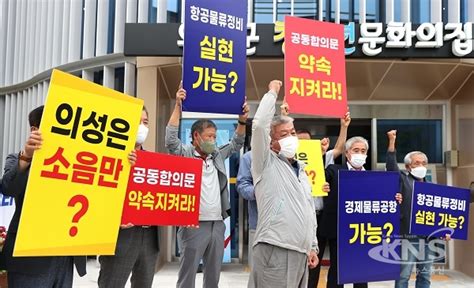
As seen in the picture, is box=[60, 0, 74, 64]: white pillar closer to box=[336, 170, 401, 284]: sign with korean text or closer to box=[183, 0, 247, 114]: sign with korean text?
box=[183, 0, 247, 114]: sign with korean text

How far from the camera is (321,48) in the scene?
4391 mm

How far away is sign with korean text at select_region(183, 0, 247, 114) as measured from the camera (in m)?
4.01

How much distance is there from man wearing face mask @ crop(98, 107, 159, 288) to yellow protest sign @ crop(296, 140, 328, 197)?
150cm

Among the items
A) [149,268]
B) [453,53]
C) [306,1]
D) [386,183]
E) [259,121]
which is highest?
[306,1]

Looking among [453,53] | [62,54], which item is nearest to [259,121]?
[453,53]

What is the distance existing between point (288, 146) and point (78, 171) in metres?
1.28

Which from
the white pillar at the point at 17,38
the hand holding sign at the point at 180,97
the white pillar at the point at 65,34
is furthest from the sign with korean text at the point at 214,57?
the white pillar at the point at 17,38

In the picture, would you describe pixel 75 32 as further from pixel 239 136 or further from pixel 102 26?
pixel 239 136

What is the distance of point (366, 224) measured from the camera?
4168 millimetres

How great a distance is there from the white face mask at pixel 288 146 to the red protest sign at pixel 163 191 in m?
0.80

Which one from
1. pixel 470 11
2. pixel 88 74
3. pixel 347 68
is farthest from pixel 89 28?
pixel 470 11

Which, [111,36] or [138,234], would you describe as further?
[111,36]

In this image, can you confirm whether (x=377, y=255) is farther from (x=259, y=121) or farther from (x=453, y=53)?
(x=453, y=53)

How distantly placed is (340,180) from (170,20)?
4805 mm
